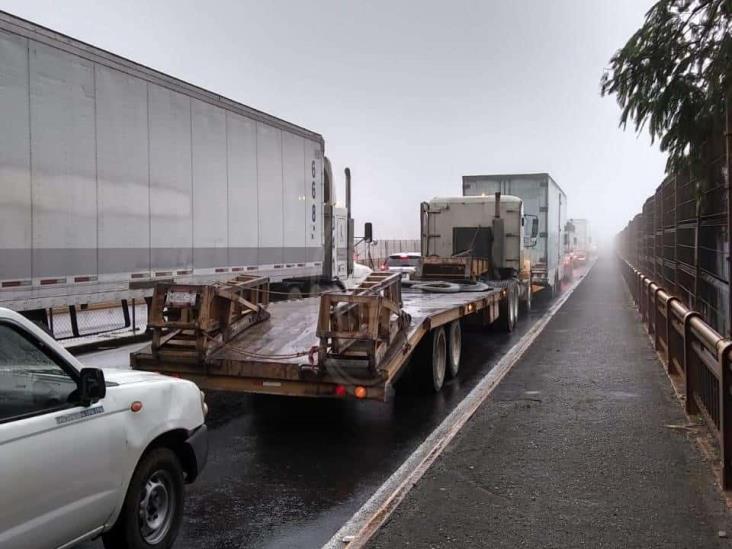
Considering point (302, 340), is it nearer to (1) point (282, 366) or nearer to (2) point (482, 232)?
(1) point (282, 366)

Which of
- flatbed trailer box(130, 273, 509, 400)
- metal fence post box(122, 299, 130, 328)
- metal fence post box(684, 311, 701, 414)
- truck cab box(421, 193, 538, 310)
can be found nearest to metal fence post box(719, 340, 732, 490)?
metal fence post box(684, 311, 701, 414)

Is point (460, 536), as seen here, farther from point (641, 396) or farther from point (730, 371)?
point (641, 396)

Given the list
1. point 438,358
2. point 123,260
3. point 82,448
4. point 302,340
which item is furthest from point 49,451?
point 123,260

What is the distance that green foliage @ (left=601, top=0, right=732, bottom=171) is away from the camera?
704cm

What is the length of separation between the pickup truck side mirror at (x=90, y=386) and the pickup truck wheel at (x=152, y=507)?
1.96ft

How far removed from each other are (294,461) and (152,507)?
2156mm

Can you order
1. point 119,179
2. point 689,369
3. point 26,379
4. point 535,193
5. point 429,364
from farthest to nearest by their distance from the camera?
1. point 535,193
2. point 119,179
3. point 429,364
4. point 689,369
5. point 26,379

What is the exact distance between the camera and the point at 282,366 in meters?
6.53

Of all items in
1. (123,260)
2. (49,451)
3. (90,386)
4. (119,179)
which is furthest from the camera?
(123,260)

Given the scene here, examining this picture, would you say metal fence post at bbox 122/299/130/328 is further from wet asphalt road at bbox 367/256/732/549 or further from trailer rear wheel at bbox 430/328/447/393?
wet asphalt road at bbox 367/256/732/549

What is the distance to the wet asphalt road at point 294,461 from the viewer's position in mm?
4648

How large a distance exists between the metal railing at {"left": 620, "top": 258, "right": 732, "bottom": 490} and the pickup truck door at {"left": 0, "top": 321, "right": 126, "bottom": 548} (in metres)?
3.74

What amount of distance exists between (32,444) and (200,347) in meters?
3.63

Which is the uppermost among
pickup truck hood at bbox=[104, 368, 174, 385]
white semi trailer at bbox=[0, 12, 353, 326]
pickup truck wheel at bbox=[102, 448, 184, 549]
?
white semi trailer at bbox=[0, 12, 353, 326]
